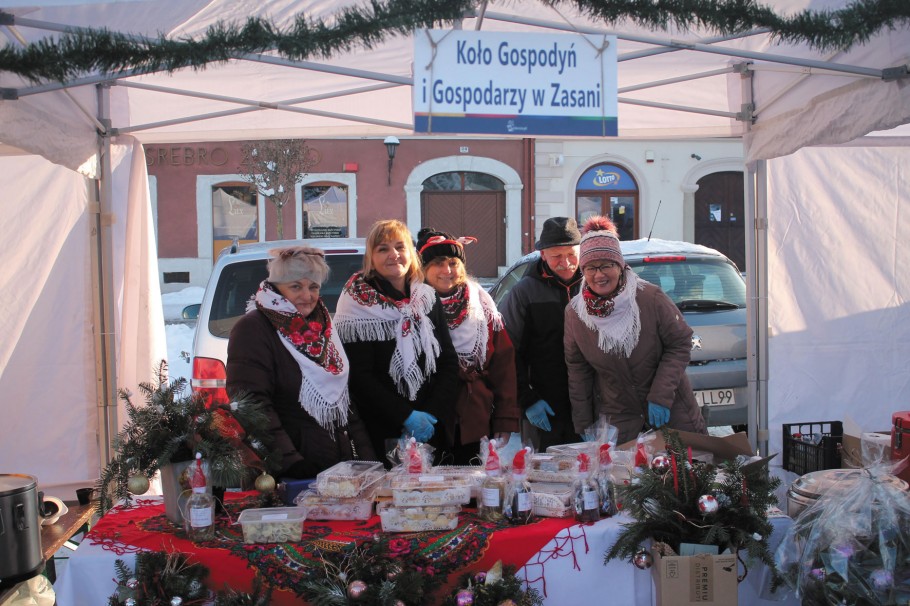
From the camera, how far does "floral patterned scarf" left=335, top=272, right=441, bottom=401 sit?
3719 millimetres

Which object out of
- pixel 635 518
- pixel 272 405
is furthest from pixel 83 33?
pixel 635 518

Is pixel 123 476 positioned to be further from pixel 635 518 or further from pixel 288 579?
pixel 635 518

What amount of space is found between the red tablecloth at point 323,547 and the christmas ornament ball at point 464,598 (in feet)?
0.36

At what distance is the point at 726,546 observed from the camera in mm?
2523

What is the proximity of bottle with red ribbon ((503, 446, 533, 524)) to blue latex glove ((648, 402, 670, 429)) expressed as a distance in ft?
4.19

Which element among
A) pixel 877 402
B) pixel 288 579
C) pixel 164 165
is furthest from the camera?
pixel 164 165

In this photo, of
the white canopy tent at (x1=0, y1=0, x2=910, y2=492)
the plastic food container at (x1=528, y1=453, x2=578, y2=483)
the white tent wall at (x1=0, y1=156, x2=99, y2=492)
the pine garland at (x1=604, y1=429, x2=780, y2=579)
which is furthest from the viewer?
the white tent wall at (x1=0, y1=156, x2=99, y2=492)

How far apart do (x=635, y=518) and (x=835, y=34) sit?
7.23 ft

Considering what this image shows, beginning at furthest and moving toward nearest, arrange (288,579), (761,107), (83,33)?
(761,107) < (83,33) < (288,579)

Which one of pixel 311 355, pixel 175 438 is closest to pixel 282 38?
pixel 311 355

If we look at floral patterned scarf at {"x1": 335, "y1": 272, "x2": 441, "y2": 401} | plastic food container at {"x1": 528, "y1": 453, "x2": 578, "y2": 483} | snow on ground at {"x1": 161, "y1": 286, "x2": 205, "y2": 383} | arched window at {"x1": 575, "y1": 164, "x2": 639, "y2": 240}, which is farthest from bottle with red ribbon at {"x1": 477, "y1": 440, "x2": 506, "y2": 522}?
arched window at {"x1": 575, "y1": 164, "x2": 639, "y2": 240}

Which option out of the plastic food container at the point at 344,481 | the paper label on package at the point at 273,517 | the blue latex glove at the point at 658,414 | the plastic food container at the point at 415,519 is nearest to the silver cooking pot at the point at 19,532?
the paper label on package at the point at 273,517

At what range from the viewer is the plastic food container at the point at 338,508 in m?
2.79

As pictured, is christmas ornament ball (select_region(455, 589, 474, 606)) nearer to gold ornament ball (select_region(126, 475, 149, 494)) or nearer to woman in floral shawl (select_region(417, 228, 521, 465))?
gold ornament ball (select_region(126, 475, 149, 494))
